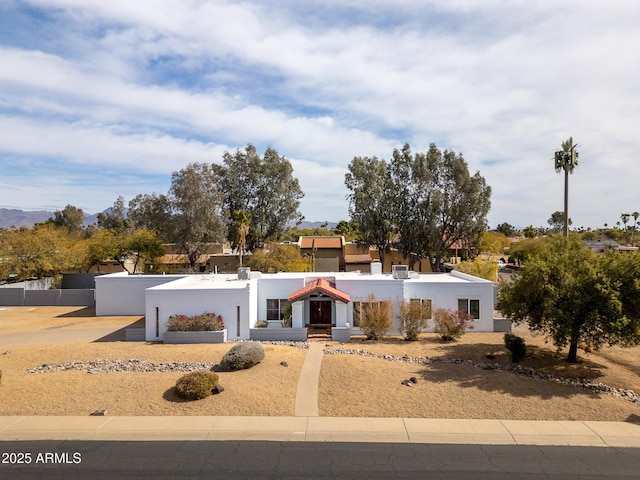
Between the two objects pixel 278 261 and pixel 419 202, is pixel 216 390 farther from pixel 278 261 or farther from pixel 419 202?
pixel 419 202

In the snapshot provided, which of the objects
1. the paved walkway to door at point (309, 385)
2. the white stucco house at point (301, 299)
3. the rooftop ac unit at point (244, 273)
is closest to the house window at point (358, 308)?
the white stucco house at point (301, 299)

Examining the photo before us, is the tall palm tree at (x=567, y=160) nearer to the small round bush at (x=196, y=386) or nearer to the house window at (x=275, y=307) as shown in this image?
the house window at (x=275, y=307)

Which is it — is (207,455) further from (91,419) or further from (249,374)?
(249,374)

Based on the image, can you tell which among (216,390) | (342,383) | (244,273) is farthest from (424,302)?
(216,390)

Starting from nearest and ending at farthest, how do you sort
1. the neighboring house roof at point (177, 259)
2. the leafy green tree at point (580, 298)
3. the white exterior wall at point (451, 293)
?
the leafy green tree at point (580, 298)
the white exterior wall at point (451, 293)
the neighboring house roof at point (177, 259)

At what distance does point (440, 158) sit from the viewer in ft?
154

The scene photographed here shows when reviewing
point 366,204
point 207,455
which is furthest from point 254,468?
point 366,204

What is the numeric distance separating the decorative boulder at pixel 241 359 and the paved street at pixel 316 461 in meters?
5.47

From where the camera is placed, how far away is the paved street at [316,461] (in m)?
11.1

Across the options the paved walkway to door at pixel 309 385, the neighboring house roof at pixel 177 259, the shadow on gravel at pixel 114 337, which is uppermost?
the neighboring house roof at pixel 177 259

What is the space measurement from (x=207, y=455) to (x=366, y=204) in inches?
1493

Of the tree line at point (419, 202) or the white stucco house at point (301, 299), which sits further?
the tree line at point (419, 202)

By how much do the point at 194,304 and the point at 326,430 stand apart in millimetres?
13302

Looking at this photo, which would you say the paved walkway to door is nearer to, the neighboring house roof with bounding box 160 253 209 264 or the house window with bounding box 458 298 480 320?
the house window with bounding box 458 298 480 320
